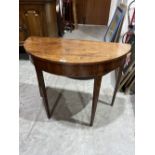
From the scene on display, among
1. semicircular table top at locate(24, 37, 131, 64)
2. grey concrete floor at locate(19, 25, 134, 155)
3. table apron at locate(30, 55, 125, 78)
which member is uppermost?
semicircular table top at locate(24, 37, 131, 64)

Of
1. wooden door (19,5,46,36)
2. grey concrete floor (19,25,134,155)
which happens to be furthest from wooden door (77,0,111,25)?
grey concrete floor (19,25,134,155)

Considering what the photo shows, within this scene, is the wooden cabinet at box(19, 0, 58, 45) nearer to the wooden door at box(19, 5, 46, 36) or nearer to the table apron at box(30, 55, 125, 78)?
the wooden door at box(19, 5, 46, 36)

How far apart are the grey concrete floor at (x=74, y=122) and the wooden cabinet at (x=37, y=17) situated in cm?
73

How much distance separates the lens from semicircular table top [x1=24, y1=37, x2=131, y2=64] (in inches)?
40.4

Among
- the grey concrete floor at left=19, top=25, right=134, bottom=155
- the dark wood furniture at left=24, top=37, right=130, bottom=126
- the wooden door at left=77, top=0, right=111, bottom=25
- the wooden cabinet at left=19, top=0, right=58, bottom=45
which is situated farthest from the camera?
the wooden door at left=77, top=0, right=111, bottom=25

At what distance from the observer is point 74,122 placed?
5.03ft

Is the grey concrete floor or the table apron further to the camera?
the grey concrete floor

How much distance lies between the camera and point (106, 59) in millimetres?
1021

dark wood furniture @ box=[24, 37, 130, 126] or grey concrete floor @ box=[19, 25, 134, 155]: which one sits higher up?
dark wood furniture @ box=[24, 37, 130, 126]

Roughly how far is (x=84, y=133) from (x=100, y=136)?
5.8 inches

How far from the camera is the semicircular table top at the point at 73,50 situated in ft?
3.36
